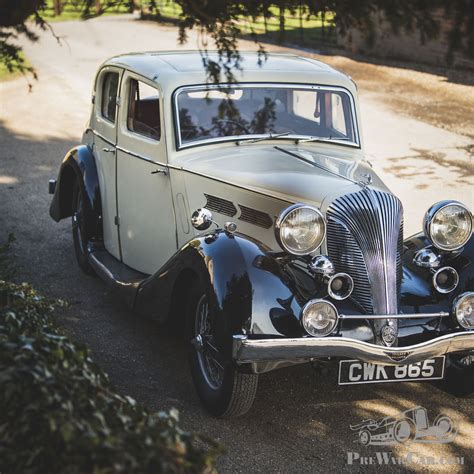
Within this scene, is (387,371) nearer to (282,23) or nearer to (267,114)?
(282,23)

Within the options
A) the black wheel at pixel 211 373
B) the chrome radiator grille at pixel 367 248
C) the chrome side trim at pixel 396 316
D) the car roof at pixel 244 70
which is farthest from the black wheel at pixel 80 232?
the chrome side trim at pixel 396 316

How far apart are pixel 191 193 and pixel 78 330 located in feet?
4.60

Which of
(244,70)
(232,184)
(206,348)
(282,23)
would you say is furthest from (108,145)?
(282,23)

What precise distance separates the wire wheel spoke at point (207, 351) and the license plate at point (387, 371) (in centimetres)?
72

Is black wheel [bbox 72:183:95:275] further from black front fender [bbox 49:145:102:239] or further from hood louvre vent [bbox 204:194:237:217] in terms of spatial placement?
hood louvre vent [bbox 204:194:237:217]

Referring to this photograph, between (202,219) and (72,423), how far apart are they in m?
2.33

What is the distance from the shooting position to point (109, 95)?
6.52m

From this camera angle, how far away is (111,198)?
6195 millimetres

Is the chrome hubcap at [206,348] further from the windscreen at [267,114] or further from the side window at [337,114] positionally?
the side window at [337,114]

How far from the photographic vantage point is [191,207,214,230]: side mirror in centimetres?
482

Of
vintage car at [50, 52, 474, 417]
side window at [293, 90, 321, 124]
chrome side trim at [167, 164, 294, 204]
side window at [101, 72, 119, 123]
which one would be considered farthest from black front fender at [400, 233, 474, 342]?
side window at [101, 72, 119, 123]

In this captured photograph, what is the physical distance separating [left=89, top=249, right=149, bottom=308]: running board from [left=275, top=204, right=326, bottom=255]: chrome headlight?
4.59ft

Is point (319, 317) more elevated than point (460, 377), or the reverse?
point (319, 317)

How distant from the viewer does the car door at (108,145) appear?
6168mm
